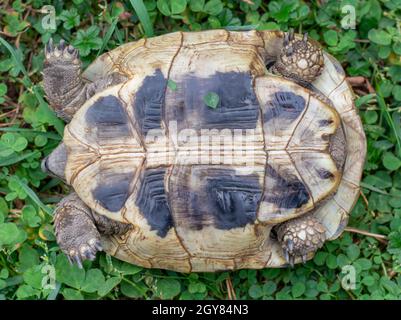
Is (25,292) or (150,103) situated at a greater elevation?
(150,103)

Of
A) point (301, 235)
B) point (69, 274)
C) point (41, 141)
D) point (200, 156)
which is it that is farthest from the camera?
point (41, 141)

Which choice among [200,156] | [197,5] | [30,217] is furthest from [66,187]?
[197,5]

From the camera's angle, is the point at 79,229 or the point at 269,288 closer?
the point at 79,229

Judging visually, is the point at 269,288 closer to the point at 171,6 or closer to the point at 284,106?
the point at 284,106

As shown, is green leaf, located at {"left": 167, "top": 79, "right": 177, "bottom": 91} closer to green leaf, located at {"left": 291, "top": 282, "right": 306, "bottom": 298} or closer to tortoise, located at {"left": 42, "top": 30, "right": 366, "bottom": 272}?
tortoise, located at {"left": 42, "top": 30, "right": 366, "bottom": 272}

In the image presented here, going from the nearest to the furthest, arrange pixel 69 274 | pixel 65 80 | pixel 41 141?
1. pixel 65 80
2. pixel 69 274
3. pixel 41 141

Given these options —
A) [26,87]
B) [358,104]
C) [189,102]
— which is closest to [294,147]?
[189,102]
